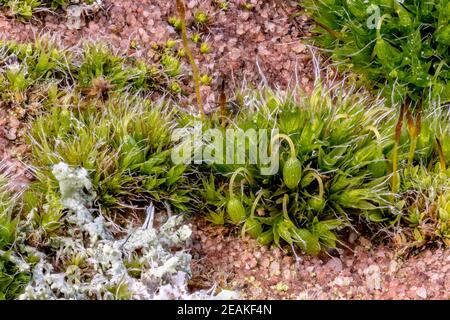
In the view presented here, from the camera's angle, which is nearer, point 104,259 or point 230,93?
point 104,259

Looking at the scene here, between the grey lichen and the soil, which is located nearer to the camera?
the grey lichen

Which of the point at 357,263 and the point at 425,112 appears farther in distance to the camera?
the point at 425,112

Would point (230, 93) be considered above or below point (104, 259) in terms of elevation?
above

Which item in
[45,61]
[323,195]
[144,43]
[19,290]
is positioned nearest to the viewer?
[19,290]

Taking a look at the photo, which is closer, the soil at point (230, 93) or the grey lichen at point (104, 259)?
the grey lichen at point (104, 259)

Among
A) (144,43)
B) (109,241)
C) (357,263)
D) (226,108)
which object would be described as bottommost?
(357,263)

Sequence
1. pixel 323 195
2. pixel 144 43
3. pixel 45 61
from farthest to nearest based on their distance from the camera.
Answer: pixel 144 43 < pixel 45 61 < pixel 323 195

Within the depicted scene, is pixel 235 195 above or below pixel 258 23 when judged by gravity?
below
